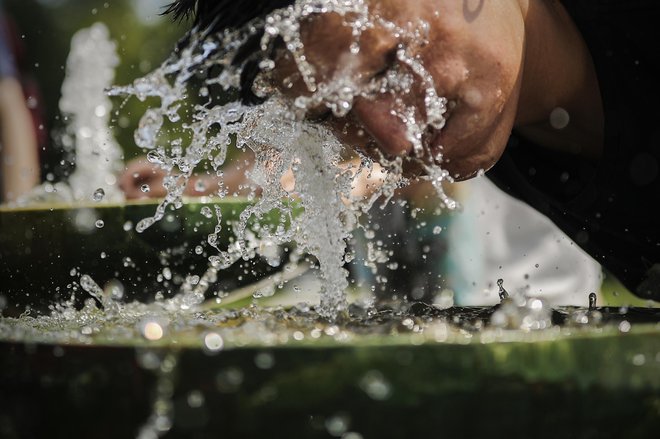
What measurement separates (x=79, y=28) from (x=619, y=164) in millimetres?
6211

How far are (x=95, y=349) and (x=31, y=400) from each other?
0.05 m

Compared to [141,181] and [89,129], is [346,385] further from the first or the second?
[89,129]

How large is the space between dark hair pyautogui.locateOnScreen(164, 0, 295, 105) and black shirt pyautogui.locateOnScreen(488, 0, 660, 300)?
553mm

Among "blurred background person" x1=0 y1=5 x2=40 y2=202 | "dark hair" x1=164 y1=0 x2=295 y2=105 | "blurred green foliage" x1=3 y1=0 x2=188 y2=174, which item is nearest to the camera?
"dark hair" x1=164 y1=0 x2=295 y2=105

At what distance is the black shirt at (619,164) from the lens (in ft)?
3.70

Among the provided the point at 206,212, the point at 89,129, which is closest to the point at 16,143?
the point at 89,129

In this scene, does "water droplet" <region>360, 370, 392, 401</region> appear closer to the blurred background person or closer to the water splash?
the water splash

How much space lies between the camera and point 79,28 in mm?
6676

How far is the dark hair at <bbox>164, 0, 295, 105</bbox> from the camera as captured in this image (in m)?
0.77

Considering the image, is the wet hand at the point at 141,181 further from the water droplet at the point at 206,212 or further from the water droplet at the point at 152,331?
the water droplet at the point at 152,331

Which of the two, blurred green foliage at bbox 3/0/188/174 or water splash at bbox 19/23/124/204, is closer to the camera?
water splash at bbox 19/23/124/204

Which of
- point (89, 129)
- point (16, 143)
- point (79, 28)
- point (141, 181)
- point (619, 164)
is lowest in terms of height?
point (79, 28)

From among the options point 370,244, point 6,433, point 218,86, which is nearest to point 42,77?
point 370,244

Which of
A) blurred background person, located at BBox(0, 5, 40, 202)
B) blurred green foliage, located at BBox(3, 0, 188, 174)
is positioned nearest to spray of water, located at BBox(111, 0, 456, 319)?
blurred background person, located at BBox(0, 5, 40, 202)
